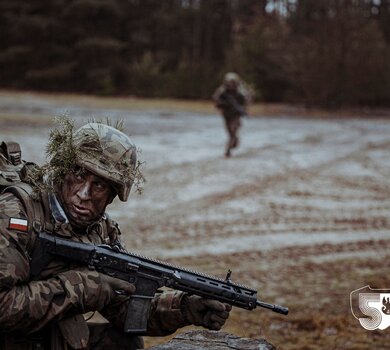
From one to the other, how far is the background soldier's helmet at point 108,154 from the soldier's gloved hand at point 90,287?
0.40 meters

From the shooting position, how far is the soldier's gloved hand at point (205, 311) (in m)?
3.31

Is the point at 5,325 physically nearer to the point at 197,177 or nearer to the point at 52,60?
the point at 197,177

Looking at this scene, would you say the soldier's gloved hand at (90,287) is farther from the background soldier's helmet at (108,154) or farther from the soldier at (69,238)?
the background soldier's helmet at (108,154)

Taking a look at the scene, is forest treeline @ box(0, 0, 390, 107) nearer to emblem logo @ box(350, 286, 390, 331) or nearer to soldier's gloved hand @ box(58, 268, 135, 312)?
emblem logo @ box(350, 286, 390, 331)

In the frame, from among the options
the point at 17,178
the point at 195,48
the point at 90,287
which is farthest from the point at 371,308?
the point at 195,48

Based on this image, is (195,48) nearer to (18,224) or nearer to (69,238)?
(69,238)

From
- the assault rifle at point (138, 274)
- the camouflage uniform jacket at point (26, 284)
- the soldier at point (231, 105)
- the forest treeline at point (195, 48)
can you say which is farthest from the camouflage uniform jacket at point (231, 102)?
the forest treeline at point (195, 48)

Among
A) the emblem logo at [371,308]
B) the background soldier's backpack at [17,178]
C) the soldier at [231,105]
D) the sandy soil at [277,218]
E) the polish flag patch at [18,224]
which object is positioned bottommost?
the sandy soil at [277,218]

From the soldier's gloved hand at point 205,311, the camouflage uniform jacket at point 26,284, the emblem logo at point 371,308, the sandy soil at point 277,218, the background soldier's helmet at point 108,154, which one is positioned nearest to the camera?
the camouflage uniform jacket at point 26,284

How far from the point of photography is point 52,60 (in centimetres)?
4144

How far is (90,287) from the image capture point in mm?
3031

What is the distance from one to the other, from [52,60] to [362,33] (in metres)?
18.6

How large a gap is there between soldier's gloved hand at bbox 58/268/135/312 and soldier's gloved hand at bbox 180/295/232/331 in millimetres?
380

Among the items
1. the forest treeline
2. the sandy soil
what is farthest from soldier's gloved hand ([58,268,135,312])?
the forest treeline
